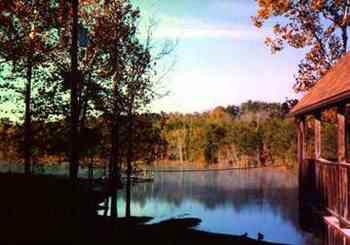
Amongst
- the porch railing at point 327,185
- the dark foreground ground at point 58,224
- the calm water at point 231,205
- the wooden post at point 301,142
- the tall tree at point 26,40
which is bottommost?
the calm water at point 231,205

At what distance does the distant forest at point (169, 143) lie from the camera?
83.5ft

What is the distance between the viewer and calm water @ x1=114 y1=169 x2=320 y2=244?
3966cm

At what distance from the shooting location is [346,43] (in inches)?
988

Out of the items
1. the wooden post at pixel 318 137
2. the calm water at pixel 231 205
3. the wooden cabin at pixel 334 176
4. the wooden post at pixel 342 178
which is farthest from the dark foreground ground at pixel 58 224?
the calm water at pixel 231 205

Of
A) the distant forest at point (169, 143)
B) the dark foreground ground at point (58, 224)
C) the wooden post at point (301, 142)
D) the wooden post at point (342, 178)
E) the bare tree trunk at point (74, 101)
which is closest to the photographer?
the wooden post at point (342, 178)

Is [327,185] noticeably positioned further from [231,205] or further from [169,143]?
[169,143]

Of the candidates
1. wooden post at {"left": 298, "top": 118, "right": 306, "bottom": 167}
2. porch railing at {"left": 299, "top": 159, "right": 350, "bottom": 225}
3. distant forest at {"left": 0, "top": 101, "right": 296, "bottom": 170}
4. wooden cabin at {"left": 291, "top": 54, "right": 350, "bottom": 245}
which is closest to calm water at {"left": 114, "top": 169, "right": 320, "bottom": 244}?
distant forest at {"left": 0, "top": 101, "right": 296, "bottom": 170}

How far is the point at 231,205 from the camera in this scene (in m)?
52.6

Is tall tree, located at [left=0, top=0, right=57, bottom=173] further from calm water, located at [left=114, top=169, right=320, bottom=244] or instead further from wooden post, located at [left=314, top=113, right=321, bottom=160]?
calm water, located at [left=114, top=169, right=320, bottom=244]

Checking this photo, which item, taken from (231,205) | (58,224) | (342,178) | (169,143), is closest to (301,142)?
(342,178)

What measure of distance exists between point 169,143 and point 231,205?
5927 centimetres

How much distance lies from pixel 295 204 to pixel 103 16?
36.4 m

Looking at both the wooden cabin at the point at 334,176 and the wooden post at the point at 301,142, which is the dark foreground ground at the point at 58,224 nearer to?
the wooden post at the point at 301,142

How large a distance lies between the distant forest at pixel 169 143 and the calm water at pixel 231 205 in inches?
299
